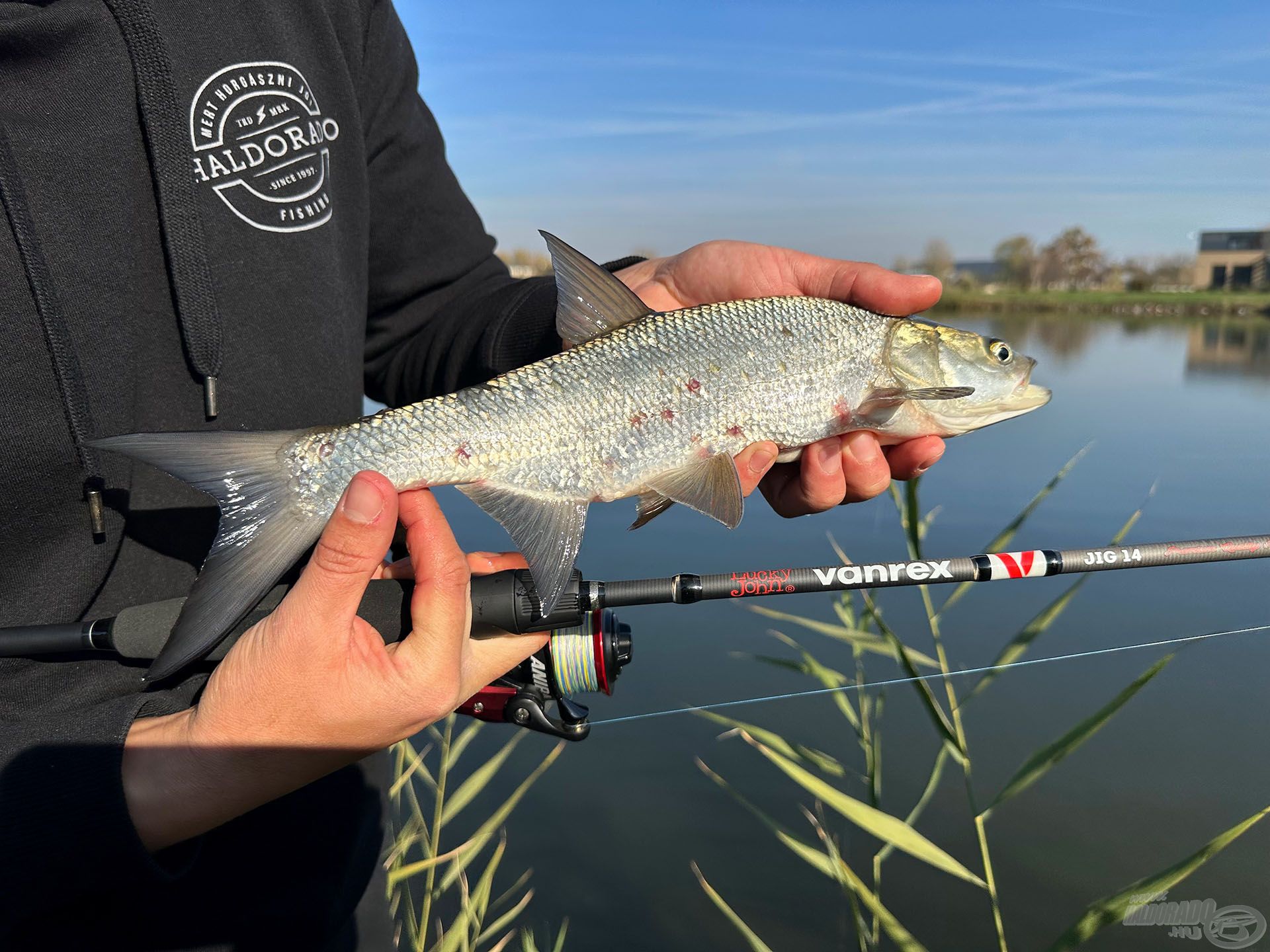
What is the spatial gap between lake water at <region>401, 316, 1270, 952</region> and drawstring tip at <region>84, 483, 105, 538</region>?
8.31 ft

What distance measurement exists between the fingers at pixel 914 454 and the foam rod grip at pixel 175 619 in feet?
4.61

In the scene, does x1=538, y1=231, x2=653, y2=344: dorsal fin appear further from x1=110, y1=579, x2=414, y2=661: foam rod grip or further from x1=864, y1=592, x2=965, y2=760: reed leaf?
x1=864, y1=592, x2=965, y2=760: reed leaf

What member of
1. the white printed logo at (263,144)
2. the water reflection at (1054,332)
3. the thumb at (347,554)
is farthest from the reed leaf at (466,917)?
the water reflection at (1054,332)

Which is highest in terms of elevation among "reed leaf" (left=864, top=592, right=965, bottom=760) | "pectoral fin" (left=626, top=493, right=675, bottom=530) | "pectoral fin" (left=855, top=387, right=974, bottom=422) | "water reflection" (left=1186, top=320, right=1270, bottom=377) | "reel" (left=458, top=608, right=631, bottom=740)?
"pectoral fin" (left=855, top=387, right=974, bottom=422)

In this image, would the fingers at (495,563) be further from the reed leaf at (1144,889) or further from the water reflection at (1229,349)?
the water reflection at (1229,349)

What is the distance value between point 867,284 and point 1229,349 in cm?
→ 2211

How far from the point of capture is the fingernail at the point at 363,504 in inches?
53.8

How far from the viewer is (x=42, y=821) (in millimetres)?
1344

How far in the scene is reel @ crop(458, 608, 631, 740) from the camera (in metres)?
1.98

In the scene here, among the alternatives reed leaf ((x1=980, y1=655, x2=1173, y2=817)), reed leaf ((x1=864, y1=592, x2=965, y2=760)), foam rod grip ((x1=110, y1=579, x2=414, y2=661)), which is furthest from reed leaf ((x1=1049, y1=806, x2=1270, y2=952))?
foam rod grip ((x1=110, y1=579, x2=414, y2=661))

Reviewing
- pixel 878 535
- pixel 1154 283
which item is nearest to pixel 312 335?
pixel 878 535

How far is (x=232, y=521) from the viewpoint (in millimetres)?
1569

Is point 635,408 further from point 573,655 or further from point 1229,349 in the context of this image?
point 1229,349

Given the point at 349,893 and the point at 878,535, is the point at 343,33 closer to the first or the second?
the point at 349,893
